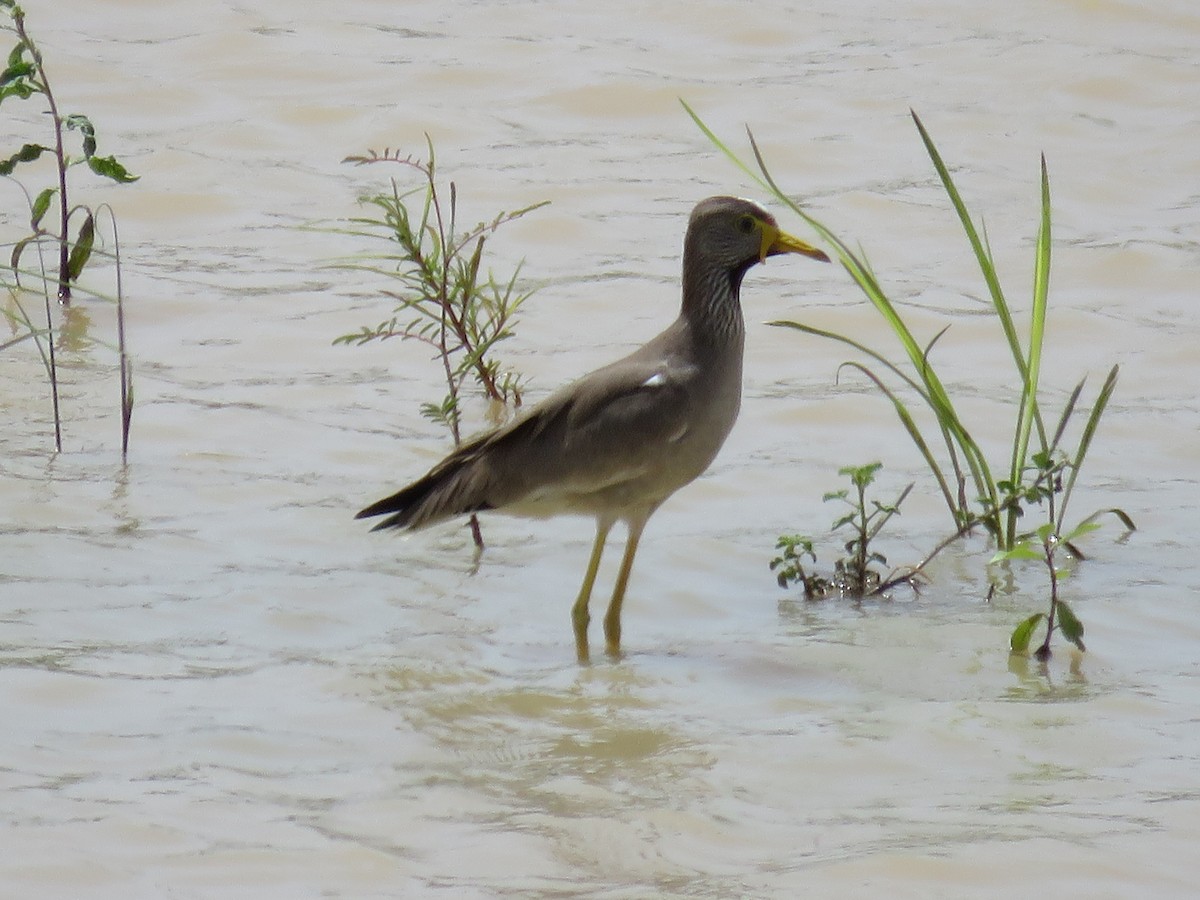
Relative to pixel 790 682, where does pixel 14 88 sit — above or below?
above

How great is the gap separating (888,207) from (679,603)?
4369 mm

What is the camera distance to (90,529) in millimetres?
6207

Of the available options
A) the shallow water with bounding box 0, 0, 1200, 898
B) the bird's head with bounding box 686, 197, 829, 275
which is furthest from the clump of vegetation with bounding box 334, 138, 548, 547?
the bird's head with bounding box 686, 197, 829, 275

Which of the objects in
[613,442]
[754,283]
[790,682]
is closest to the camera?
[790,682]

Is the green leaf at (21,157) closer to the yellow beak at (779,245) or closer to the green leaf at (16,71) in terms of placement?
the green leaf at (16,71)

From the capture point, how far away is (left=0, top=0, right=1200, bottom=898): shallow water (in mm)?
4281

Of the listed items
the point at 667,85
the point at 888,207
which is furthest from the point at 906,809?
the point at 667,85

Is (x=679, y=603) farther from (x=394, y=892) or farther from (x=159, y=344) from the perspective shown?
(x=159, y=344)

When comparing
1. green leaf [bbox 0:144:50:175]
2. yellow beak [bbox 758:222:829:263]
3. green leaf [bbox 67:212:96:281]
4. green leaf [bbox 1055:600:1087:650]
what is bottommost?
green leaf [bbox 1055:600:1087:650]

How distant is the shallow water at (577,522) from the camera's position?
428 centimetres

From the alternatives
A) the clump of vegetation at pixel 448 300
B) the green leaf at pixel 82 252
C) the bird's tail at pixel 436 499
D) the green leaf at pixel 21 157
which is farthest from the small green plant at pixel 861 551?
the green leaf at pixel 21 157

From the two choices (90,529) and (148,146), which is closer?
(90,529)

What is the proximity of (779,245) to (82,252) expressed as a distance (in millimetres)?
3107

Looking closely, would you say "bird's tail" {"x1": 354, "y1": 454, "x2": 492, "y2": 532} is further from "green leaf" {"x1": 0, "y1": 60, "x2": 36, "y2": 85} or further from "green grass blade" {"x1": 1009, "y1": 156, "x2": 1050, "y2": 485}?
"green leaf" {"x1": 0, "y1": 60, "x2": 36, "y2": 85}
